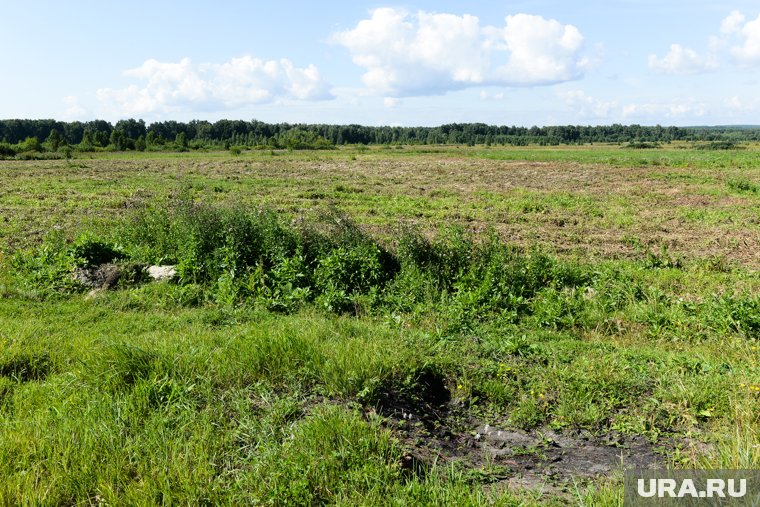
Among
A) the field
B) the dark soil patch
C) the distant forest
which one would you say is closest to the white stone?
the field

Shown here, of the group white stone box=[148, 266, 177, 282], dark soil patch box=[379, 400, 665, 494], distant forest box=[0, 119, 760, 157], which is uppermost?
distant forest box=[0, 119, 760, 157]

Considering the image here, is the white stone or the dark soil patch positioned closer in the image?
the dark soil patch

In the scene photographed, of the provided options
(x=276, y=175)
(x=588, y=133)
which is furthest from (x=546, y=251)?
(x=588, y=133)

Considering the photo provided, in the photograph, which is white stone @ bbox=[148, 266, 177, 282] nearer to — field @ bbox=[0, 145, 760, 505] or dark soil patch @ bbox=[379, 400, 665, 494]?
field @ bbox=[0, 145, 760, 505]

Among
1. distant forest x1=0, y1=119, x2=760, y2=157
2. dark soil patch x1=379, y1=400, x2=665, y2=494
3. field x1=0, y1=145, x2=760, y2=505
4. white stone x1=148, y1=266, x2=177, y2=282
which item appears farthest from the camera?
distant forest x1=0, y1=119, x2=760, y2=157

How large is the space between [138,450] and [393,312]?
4100mm

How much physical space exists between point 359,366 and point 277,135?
11501 cm

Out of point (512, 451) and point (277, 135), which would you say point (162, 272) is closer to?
point (512, 451)

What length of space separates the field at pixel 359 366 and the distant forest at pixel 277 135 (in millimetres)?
60675

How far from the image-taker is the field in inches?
129

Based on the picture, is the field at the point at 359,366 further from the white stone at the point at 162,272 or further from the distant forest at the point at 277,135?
the distant forest at the point at 277,135

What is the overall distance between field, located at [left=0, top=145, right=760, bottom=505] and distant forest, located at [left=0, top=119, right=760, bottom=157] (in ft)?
199

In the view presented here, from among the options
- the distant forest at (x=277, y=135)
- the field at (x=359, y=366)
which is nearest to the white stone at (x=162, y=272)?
the field at (x=359, y=366)

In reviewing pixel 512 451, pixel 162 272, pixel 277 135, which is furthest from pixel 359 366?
pixel 277 135
